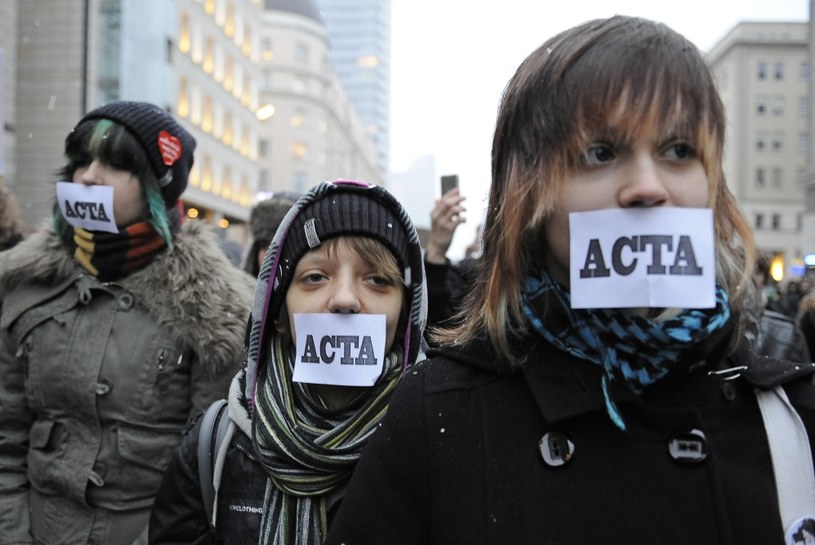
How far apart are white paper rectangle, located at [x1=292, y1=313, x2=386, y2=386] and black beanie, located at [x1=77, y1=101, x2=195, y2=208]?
1.12 meters

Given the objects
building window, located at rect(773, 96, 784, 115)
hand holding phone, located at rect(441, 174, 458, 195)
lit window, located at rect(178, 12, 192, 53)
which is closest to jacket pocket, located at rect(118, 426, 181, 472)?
hand holding phone, located at rect(441, 174, 458, 195)

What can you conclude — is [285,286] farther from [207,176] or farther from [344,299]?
[207,176]

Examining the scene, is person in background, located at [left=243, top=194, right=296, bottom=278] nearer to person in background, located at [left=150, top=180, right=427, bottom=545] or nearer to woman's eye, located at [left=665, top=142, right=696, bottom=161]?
person in background, located at [left=150, top=180, right=427, bottom=545]

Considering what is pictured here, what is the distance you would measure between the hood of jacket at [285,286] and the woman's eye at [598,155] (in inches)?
40.2

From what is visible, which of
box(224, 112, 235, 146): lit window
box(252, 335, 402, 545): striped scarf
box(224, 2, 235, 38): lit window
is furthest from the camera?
box(224, 112, 235, 146): lit window

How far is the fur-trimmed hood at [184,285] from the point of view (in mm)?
2486

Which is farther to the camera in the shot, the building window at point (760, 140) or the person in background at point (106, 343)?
the building window at point (760, 140)

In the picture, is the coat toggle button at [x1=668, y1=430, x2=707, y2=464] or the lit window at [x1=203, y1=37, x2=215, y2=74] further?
the lit window at [x1=203, y1=37, x2=215, y2=74]

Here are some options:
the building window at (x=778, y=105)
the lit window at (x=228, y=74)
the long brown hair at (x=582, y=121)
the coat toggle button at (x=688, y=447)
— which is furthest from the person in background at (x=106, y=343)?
the building window at (x=778, y=105)

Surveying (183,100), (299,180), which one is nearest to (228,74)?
(183,100)

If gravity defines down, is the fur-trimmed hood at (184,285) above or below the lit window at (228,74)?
below

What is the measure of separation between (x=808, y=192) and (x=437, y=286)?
38.7 m

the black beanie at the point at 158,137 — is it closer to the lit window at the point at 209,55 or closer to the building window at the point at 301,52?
the lit window at the point at 209,55

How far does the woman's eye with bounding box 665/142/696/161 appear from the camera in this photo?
1.22 m
